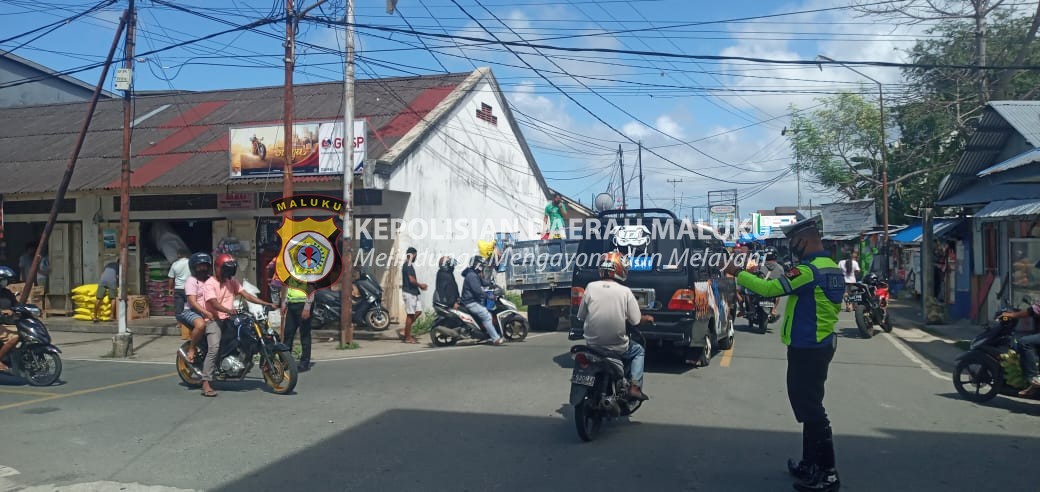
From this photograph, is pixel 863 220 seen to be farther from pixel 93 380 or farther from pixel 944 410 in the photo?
pixel 93 380

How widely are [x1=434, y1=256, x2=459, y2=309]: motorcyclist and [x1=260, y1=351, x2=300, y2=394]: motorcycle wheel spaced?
4.96 meters

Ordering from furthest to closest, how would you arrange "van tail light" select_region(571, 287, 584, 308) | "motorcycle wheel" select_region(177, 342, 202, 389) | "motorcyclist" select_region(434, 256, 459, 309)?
"motorcyclist" select_region(434, 256, 459, 309) → "van tail light" select_region(571, 287, 584, 308) → "motorcycle wheel" select_region(177, 342, 202, 389)

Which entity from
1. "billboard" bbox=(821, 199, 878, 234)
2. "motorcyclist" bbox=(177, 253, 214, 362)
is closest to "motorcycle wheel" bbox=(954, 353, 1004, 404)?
"motorcyclist" bbox=(177, 253, 214, 362)

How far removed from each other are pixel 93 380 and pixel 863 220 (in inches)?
1211

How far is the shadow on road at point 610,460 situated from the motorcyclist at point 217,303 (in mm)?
2705

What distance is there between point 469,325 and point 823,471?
29.9 feet

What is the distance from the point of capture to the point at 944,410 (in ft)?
26.1

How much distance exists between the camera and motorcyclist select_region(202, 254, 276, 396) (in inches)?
347

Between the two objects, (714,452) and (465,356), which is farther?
(465,356)

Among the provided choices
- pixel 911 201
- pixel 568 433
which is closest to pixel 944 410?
pixel 568 433

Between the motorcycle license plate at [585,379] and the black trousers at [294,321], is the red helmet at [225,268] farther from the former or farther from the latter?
the motorcycle license plate at [585,379]

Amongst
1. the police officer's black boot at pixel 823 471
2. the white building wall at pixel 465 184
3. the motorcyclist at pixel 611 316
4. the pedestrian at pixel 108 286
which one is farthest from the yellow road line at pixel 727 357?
the pedestrian at pixel 108 286

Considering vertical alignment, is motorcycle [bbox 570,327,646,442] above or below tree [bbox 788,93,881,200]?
below

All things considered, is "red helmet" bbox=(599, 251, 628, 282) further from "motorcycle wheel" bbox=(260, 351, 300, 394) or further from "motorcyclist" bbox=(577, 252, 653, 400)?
"motorcycle wheel" bbox=(260, 351, 300, 394)
